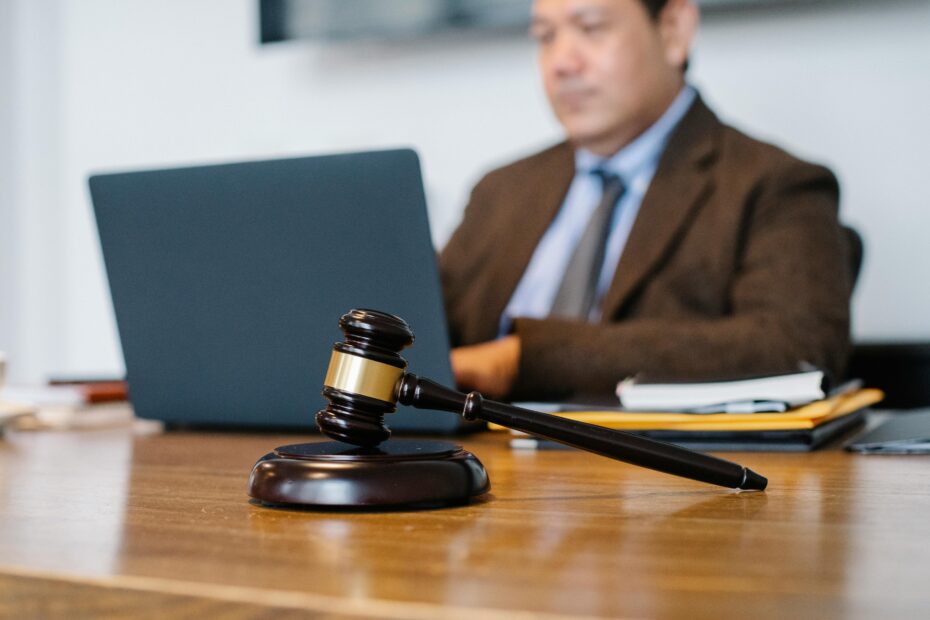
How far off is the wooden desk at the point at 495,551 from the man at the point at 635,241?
1.85ft

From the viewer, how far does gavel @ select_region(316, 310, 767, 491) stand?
1.86 feet

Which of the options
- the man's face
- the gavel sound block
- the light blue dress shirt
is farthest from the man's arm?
the gavel sound block

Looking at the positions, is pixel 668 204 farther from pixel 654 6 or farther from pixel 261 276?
pixel 261 276

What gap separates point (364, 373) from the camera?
0.57 m

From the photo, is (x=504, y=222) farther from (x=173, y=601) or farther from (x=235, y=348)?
(x=173, y=601)

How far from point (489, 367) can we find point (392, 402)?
69cm

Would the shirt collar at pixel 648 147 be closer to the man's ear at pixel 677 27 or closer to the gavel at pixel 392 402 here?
the man's ear at pixel 677 27

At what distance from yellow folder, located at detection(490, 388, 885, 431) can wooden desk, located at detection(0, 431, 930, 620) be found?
0.56ft

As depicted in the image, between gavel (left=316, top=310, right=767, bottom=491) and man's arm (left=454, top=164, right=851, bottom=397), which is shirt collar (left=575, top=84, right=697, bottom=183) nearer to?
man's arm (left=454, top=164, right=851, bottom=397)

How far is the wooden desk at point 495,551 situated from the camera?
360 millimetres

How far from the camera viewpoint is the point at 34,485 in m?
0.70

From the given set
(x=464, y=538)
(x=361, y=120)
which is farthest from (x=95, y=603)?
(x=361, y=120)

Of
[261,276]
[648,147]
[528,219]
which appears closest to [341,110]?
[528,219]

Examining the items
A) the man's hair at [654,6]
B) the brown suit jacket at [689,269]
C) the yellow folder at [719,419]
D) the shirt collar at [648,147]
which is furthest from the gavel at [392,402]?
the man's hair at [654,6]
